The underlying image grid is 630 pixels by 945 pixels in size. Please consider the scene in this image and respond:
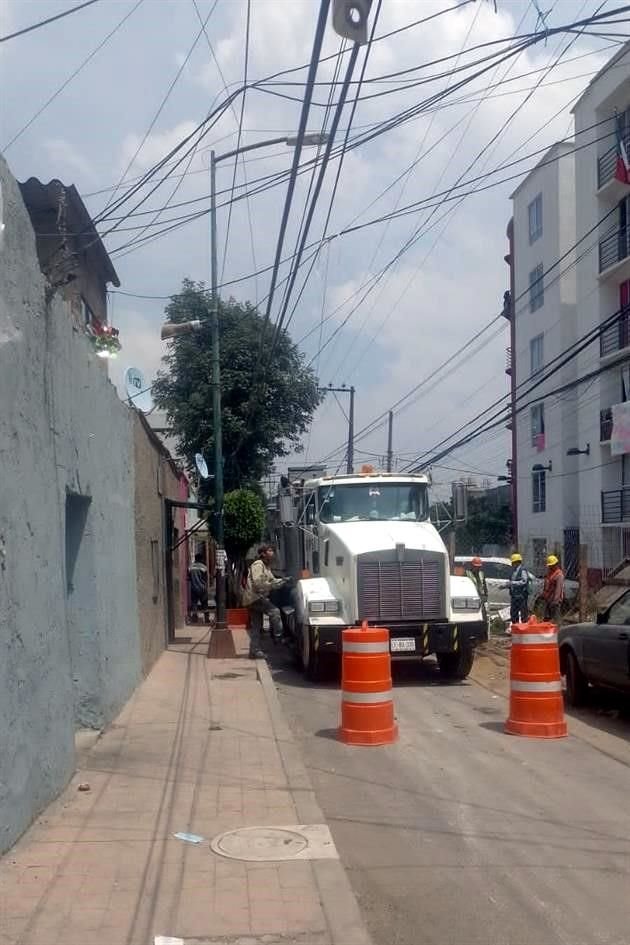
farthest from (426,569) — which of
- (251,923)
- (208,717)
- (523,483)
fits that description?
(523,483)

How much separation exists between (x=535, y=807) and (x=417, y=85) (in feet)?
22.5

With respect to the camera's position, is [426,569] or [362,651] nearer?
[362,651]

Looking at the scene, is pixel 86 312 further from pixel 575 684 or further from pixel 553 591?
pixel 575 684

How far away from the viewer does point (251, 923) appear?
516 centimetres

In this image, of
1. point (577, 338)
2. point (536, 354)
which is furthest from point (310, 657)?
point (536, 354)

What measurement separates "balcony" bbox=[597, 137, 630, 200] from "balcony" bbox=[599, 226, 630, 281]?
112 centimetres

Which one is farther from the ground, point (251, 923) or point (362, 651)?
point (362, 651)

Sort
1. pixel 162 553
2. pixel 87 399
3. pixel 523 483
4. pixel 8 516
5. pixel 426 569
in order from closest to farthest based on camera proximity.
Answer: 1. pixel 8 516
2. pixel 87 399
3. pixel 426 569
4. pixel 162 553
5. pixel 523 483

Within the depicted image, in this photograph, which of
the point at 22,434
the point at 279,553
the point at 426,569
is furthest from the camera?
the point at 279,553

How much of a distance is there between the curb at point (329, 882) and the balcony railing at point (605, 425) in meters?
26.8

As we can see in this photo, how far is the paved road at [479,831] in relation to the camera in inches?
213

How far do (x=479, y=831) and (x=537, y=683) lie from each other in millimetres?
3433

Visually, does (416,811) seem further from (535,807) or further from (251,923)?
(251,923)

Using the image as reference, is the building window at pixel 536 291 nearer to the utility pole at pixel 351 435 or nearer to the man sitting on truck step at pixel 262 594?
the utility pole at pixel 351 435
